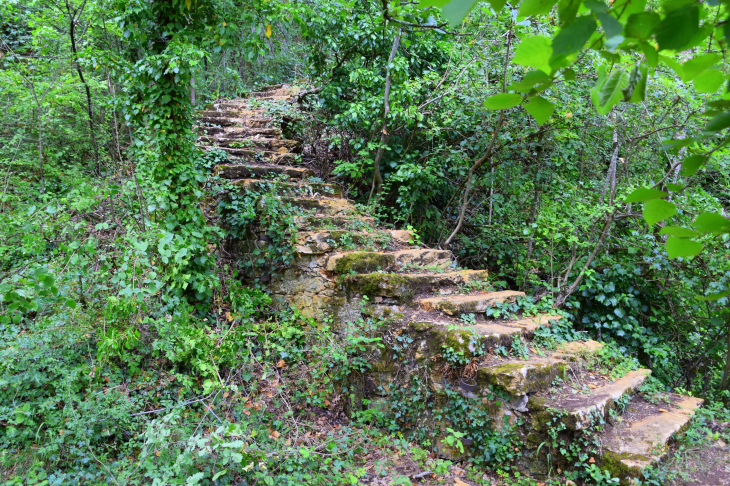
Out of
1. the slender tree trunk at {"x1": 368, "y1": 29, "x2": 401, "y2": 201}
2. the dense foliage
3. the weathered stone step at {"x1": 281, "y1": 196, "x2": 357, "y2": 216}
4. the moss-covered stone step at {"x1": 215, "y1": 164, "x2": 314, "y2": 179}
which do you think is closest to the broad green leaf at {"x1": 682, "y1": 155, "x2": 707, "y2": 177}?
the dense foliage

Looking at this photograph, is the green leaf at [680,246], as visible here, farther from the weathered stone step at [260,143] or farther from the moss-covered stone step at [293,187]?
the weathered stone step at [260,143]

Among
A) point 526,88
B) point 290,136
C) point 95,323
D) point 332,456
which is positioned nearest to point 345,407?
point 332,456

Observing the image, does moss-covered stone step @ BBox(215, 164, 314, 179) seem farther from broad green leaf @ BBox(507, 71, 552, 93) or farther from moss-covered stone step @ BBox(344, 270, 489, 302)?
broad green leaf @ BBox(507, 71, 552, 93)

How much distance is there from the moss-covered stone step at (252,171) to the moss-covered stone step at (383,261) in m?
1.68

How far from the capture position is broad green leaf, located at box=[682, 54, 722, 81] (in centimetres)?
69

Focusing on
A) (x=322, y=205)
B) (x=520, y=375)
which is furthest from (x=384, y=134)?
(x=520, y=375)

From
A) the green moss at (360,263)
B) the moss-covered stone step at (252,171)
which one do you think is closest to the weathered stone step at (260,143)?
the moss-covered stone step at (252,171)

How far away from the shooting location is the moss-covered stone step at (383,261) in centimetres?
386

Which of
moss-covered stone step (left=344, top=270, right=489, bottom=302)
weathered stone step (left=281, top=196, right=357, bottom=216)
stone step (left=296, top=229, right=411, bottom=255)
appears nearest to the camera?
moss-covered stone step (left=344, top=270, right=489, bottom=302)

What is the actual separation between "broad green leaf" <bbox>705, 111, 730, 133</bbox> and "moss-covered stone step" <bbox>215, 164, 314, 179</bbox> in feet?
15.1

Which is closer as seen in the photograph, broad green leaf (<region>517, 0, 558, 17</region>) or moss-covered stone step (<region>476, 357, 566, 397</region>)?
broad green leaf (<region>517, 0, 558, 17</region>)

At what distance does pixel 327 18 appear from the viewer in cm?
511

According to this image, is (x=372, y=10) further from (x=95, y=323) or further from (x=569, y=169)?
(x=95, y=323)

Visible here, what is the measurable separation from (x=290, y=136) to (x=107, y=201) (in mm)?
3183
